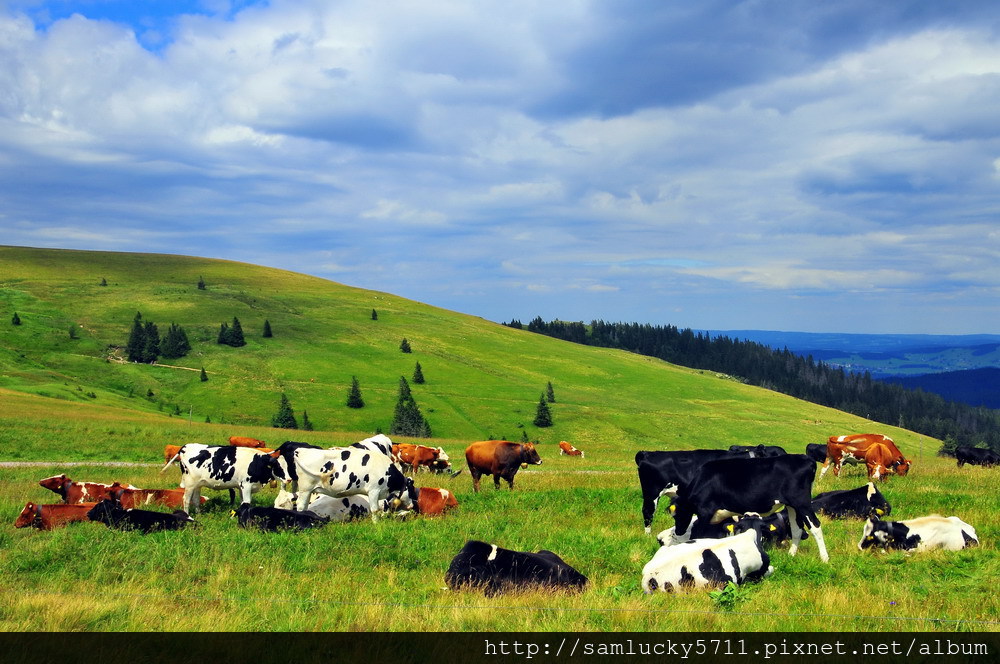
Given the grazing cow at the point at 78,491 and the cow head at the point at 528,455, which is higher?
the cow head at the point at 528,455

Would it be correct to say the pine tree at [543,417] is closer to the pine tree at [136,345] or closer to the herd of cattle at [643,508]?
the pine tree at [136,345]

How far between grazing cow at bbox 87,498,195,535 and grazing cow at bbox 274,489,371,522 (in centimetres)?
256

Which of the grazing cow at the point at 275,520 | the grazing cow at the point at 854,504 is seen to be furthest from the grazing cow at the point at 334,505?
the grazing cow at the point at 854,504

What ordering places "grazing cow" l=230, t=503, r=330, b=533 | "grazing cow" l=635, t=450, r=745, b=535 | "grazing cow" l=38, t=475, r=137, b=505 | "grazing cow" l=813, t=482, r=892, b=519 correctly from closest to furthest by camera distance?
"grazing cow" l=230, t=503, r=330, b=533 < "grazing cow" l=813, t=482, r=892, b=519 < "grazing cow" l=635, t=450, r=745, b=535 < "grazing cow" l=38, t=475, r=137, b=505

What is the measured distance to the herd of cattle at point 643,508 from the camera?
996 cm

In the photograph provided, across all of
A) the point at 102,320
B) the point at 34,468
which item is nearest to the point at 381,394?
the point at 102,320

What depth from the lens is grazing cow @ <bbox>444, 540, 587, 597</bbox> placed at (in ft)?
31.8

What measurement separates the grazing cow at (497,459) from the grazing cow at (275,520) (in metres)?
8.85

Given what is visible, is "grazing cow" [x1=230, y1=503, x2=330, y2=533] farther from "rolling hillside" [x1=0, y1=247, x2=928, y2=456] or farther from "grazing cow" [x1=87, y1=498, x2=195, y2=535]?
"rolling hillside" [x1=0, y1=247, x2=928, y2=456]

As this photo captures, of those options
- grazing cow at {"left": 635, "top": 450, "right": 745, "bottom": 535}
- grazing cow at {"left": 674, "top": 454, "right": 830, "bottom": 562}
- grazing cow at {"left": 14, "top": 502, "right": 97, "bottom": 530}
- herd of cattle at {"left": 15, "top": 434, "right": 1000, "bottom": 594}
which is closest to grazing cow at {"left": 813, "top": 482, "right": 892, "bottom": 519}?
herd of cattle at {"left": 15, "top": 434, "right": 1000, "bottom": 594}

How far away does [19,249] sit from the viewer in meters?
182
